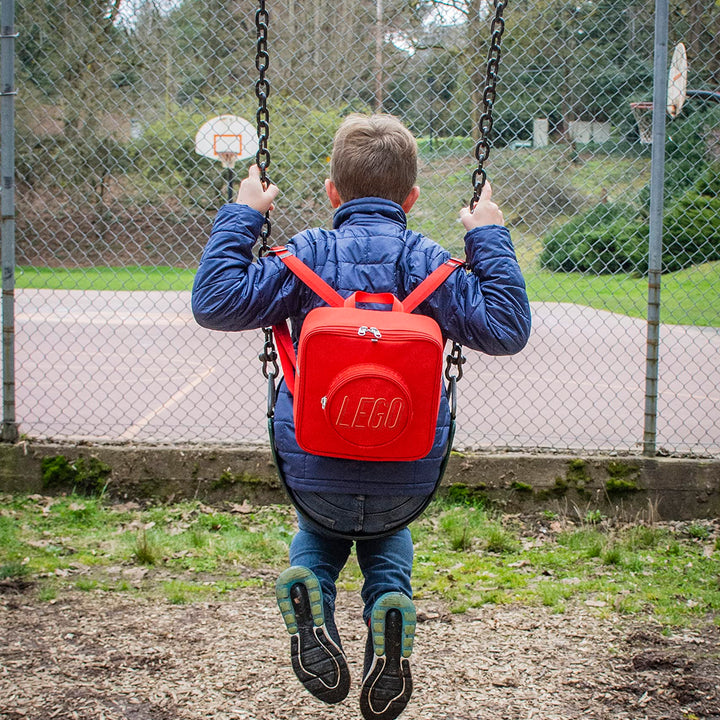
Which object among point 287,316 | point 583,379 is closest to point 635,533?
point 287,316

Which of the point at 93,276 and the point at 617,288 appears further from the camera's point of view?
the point at 617,288

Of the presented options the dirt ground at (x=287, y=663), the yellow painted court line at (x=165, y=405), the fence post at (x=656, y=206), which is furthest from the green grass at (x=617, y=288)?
the dirt ground at (x=287, y=663)

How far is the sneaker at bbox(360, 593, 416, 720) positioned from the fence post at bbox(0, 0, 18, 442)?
11.3ft

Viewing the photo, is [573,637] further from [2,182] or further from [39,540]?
[2,182]

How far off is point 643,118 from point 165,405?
5.30 m

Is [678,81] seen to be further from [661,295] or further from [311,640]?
[661,295]

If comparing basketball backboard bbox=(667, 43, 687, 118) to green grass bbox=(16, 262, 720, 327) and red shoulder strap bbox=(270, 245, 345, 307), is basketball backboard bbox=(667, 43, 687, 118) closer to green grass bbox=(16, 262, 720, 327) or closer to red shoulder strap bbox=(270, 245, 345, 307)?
red shoulder strap bbox=(270, 245, 345, 307)

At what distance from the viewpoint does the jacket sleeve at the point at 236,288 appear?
2.20 metres

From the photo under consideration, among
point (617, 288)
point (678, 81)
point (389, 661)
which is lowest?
point (389, 661)

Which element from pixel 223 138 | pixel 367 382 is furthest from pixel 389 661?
pixel 223 138

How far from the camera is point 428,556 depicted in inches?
176

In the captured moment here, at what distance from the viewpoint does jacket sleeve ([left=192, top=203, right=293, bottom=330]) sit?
2201 mm

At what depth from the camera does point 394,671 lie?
7.43ft

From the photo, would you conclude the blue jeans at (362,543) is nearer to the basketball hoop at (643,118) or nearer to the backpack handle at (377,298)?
the backpack handle at (377,298)
